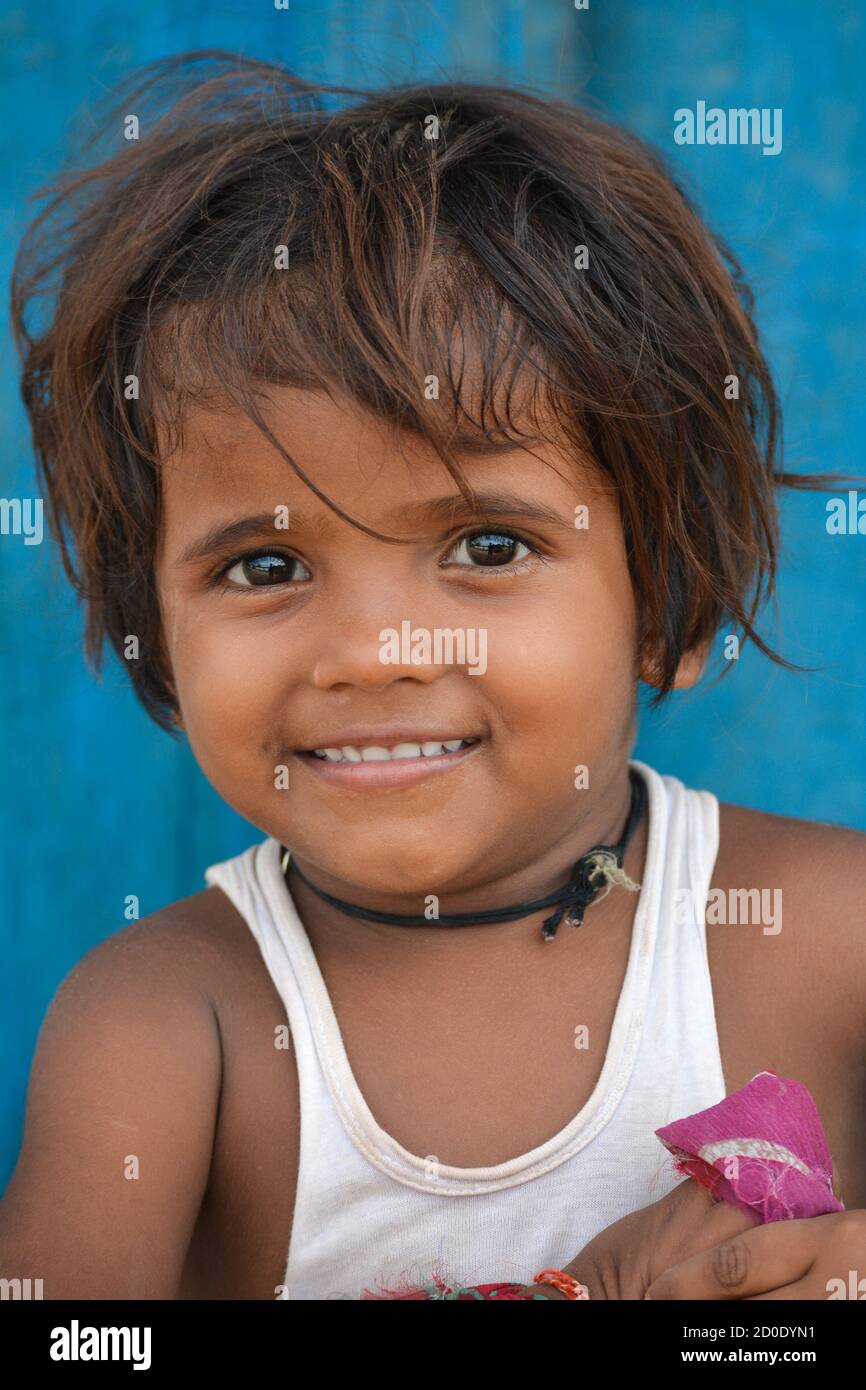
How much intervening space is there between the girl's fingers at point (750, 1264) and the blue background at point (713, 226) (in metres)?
1.01

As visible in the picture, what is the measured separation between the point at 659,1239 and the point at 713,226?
4.56ft

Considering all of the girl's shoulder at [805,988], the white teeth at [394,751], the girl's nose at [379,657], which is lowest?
the girl's shoulder at [805,988]

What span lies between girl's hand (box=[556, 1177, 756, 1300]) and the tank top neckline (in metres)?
0.14

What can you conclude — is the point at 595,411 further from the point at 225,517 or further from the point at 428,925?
the point at 428,925

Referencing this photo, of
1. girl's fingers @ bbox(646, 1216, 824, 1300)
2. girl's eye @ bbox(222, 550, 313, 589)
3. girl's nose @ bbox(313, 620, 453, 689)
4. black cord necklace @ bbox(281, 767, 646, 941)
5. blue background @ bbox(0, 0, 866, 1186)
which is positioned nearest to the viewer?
girl's fingers @ bbox(646, 1216, 824, 1300)

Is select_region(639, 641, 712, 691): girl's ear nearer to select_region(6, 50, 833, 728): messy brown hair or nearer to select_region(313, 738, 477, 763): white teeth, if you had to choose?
select_region(6, 50, 833, 728): messy brown hair

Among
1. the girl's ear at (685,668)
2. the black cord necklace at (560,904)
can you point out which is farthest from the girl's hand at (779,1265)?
the girl's ear at (685,668)

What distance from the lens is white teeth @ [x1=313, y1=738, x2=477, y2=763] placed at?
147 cm

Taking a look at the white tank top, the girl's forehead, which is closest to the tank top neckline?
the white tank top

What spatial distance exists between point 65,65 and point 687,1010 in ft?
5.05

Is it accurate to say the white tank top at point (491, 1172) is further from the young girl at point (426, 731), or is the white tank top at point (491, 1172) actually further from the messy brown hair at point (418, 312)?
the messy brown hair at point (418, 312)

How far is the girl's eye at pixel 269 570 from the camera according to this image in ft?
4.87

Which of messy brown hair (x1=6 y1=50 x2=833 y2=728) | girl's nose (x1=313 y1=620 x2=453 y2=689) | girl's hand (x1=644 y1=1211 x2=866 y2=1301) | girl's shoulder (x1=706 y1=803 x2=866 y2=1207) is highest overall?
messy brown hair (x1=6 y1=50 x2=833 y2=728)

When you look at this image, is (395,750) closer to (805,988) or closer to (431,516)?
(431,516)
